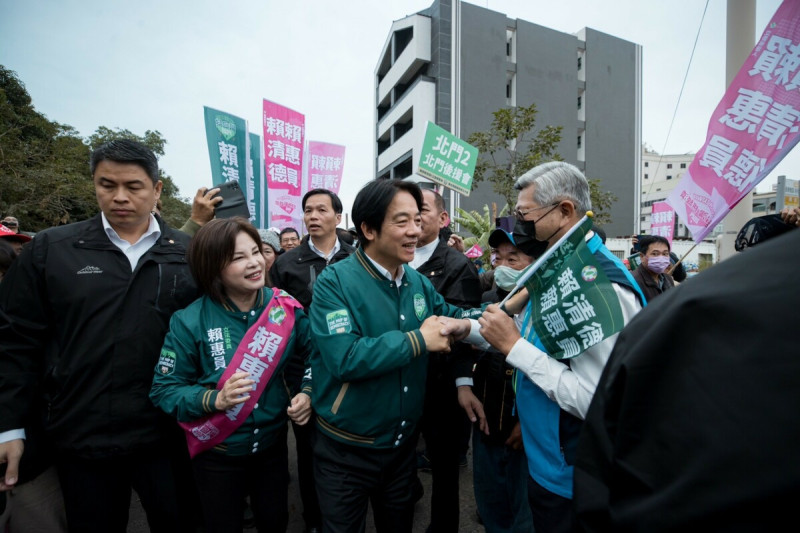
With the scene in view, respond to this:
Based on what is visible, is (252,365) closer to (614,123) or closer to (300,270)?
(300,270)

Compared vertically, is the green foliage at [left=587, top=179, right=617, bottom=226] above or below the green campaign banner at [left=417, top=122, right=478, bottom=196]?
above

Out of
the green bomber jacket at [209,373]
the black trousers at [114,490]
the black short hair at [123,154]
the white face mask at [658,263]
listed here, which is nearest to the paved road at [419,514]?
the black trousers at [114,490]

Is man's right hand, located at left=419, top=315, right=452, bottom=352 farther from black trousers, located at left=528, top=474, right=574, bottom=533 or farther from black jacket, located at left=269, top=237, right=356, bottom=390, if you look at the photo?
black jacket, located at left=269, top=237, right=356, bottom=390

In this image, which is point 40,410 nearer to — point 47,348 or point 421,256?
point 47,348

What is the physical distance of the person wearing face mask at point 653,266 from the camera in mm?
5035

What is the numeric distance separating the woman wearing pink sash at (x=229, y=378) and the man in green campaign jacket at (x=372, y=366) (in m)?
0.29

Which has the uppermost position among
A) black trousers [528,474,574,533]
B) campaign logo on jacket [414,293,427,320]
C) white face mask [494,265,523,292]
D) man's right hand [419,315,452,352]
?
white face mask [494,265,523,292]

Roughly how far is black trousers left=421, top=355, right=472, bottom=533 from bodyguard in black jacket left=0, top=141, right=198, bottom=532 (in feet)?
5.02

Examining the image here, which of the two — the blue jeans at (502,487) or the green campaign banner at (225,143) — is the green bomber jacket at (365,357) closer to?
the blue jeans at (502,487)

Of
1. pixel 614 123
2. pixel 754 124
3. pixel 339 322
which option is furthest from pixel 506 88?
pixel 339 322

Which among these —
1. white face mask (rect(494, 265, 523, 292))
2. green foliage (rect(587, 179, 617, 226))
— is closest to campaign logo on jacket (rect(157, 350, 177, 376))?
white face mask (rect(494, 265, 523, 292))

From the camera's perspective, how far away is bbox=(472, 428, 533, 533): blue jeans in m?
2.15

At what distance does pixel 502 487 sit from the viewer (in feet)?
7.53

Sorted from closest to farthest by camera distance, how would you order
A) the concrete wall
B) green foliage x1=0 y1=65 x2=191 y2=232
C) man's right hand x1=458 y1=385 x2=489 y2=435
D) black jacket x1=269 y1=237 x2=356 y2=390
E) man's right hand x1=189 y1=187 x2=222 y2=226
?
man's right hand x1=458 y1=385 x2=489 y2=435
man's right hand x1=189 y1=187 x2=222 y2=226
black jacket x1=269 y1=237 x2=356 y2=390
green foliage x1=0 y1=65 x2=191 y2=232
the concrete wall
